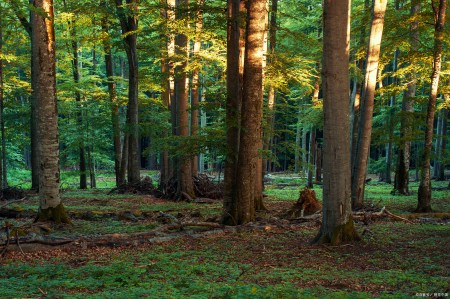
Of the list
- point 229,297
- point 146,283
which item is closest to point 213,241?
point 146,283

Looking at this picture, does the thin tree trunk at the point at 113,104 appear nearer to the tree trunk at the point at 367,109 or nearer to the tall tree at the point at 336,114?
the tree trunk at the point at 367,109

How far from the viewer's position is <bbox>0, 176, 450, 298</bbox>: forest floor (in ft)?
16.8

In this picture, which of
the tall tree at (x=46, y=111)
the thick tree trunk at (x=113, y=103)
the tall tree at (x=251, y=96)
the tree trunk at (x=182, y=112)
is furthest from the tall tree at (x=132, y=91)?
the tall tree at (x=251, y=96)

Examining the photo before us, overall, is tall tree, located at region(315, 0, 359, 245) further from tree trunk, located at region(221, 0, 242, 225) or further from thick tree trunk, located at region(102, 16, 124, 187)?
thick tree trunk, located at region(102, 16, 124, 187)

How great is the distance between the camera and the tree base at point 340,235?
7475 mm

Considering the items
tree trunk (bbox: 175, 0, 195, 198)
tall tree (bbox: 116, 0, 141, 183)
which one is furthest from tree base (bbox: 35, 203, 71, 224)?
tall tree (bbox: 116, 0, 141, 183)

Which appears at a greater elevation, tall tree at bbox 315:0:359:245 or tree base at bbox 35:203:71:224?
tall tree at bbox 315:0:359:245

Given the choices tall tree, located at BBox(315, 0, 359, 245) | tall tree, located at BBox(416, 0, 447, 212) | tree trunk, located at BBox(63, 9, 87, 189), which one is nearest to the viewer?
tall tree, located at BBox(315, 0, 359, 245)

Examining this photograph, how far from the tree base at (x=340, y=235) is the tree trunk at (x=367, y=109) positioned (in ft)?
18.5

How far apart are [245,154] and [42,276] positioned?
4974 mm

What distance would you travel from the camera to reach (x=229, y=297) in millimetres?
4691

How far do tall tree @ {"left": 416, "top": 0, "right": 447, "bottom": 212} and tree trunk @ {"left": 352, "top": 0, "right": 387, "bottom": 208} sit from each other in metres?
1.54

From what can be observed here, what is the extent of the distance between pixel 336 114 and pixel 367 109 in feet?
19.6

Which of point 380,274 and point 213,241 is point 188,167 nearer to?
point 213,241
